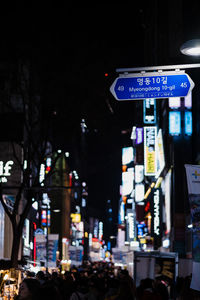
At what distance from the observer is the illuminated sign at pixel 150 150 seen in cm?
5134

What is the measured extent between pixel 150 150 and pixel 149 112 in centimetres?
709

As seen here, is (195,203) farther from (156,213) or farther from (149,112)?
(149,112)

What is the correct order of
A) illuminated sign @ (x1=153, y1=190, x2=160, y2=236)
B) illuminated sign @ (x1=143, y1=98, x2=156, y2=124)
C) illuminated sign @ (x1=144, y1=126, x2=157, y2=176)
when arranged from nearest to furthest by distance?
illuminated sign @ (x1=153, y1=190, x2=160, y2=236) < illuminated sign @ (x1=144, y1=126, x2=157, y2=176) < illuminated sign @ (x1=143, y1=98, x2=156, y2=124)

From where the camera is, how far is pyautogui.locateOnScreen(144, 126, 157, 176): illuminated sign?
51.3m

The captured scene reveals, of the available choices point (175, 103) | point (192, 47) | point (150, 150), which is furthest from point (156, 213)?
point (192, 47)

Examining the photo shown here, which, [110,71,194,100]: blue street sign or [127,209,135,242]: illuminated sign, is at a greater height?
[110,71,194,100]: blue street sign

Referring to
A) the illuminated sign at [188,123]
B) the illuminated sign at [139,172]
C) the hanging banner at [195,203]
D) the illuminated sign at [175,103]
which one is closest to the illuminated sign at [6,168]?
the illuminated sign at [175,103]

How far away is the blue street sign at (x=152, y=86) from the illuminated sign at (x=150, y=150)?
133 ft

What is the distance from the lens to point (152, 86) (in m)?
10.5

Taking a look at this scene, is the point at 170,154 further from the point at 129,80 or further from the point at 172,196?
the point at 129,80

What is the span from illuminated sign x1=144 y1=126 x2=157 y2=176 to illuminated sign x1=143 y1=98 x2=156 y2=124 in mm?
2805

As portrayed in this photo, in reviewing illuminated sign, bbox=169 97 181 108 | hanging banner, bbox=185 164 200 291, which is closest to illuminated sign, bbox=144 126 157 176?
illuminated sign, bbox=169 97 181 108

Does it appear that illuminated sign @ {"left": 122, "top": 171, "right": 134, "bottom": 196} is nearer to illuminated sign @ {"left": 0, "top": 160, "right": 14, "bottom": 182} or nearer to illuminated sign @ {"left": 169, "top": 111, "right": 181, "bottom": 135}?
illuminated sign @ {"left": 0, "top": 160, "right": 14, "bottom": 182}

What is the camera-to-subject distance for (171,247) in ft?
127
